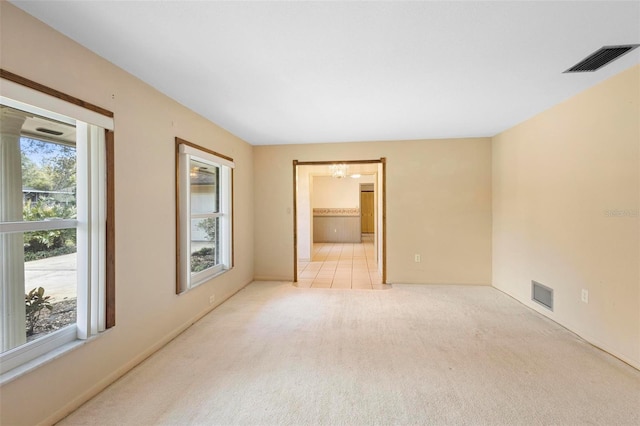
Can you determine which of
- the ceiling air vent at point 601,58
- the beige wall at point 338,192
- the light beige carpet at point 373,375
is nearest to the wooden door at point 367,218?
the beige wall at point 338,192

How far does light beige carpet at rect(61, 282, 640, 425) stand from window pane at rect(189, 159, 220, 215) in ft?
4.18

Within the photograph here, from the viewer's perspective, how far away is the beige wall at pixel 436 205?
14.0 feet

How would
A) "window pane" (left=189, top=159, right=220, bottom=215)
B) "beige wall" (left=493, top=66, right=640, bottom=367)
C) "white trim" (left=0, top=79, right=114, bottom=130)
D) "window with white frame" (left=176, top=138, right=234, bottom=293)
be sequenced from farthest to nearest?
1. "window pane" (left=189, top=159, right=220, bottom=215)
2. "window with white frame" (left=176, top=138, right=234, bottom=293)
3. "beige wall" (left=493, top=66, right=640, bottom=367)
4. "white trim" (left=0, top=79, right=114, bottom=130)

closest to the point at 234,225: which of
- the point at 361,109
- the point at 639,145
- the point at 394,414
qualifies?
the point at 361,109

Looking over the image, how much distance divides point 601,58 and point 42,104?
3.48m

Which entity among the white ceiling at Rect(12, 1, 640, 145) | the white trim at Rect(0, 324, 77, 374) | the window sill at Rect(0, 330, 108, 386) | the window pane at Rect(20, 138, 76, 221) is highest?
the white ceiling at Rect(12, 1, 640, 145)

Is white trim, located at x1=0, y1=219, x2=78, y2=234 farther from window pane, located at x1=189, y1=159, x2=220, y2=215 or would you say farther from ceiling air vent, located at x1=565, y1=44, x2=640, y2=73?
ceiling air vent, located at x1=565, y1=44, x2=640, y2=73

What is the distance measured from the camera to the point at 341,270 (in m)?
5.48

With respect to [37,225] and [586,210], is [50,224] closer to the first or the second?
[37,225]

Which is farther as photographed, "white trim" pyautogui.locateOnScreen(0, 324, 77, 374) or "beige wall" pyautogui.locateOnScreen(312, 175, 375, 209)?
"beige wall" pyautogui.locateOnScreen(312, 175, 375, 209)

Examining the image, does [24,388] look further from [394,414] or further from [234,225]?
[234,225]

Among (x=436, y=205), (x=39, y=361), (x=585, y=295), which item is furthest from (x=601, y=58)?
(x=39, y=361)

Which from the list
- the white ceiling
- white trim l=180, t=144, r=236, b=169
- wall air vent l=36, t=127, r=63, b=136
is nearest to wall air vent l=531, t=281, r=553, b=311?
the white ceiling

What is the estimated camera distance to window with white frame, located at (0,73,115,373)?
4.77 ft
